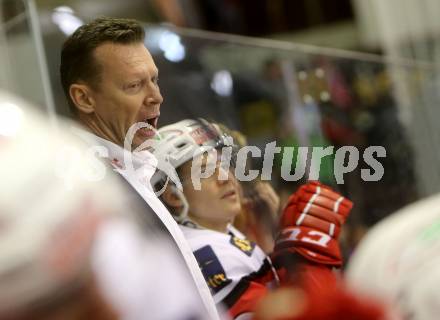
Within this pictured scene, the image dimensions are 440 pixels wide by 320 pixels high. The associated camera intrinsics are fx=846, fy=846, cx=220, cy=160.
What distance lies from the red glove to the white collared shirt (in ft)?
0.34

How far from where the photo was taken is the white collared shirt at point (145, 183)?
0.58 m

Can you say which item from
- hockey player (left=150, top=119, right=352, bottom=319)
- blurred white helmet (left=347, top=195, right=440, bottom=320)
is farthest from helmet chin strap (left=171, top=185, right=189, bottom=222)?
blurred white helmet (left=347, top=195, right=440, bottom=320)

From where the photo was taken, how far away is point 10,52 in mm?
967

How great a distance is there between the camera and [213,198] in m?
0.66

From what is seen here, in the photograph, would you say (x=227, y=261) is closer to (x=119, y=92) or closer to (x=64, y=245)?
(x=119, y=92)

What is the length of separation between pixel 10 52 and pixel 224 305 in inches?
18.6

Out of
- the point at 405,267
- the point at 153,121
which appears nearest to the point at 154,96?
the point at 153,121

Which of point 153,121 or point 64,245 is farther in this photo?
point 153,121

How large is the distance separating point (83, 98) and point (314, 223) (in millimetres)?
223

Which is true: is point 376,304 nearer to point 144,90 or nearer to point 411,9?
point 144,90

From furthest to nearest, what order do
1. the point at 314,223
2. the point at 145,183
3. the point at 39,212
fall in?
the point at 314,223
the point at 145,183
the point at 39,212

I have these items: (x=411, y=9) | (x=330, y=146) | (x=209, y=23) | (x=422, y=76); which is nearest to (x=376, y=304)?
(x=330, y=146)

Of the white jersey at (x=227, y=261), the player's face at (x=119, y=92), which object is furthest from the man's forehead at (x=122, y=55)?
the white jersey at (x=227, y=261)

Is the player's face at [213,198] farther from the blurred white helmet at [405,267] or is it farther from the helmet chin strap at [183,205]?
the blurred white helmet at [405,267]
